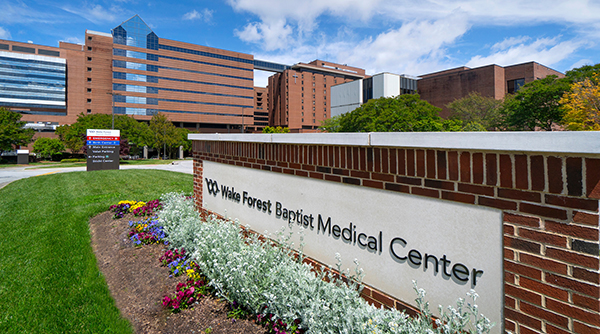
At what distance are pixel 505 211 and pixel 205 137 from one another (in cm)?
536

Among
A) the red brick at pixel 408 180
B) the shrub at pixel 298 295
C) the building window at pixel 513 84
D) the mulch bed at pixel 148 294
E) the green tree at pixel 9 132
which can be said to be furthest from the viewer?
the building window at pixel 513 84

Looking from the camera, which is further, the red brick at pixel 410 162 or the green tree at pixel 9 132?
the green tree at pixel 9 132

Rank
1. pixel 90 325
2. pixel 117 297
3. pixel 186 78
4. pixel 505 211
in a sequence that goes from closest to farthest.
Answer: pixel 505 211
pixel 90 325
pixel 117 297
pixel 186 78

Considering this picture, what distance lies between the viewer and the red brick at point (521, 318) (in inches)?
74.9

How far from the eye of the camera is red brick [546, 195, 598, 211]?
5.45 ft

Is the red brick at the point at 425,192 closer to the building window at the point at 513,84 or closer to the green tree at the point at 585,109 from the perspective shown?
the green tree at the point at 585,109

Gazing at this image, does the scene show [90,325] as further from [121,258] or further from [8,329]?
[121,258]

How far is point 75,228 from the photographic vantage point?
6949 mm

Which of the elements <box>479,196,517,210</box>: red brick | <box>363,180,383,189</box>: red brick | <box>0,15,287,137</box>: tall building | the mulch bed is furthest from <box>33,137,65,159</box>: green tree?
<box>479,196,517,210</box>: red brick

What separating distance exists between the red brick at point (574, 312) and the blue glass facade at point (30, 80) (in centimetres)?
11963

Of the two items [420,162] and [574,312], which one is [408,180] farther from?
[574,312]

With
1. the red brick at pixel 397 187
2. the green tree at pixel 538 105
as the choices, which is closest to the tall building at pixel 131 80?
the green tree at pixel 538 105

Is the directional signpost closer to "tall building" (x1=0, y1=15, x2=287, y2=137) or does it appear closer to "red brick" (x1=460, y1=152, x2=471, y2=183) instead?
"red brick" (x1=460, y1=152, x2=471, y2=183)

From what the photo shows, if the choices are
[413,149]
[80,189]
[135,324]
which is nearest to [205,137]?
[135,324]
